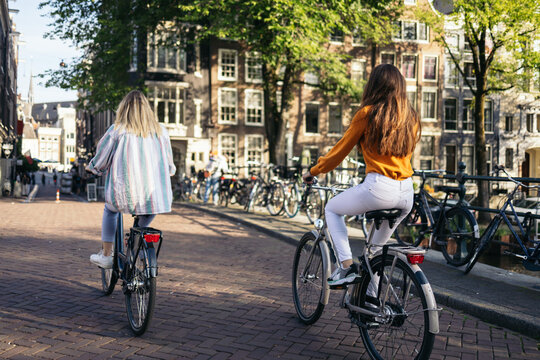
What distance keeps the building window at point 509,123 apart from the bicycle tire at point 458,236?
3757cm

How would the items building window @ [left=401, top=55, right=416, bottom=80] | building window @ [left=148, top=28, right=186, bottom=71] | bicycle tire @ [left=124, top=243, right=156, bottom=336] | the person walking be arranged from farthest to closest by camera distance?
building window @ [left=401, top=55, right=416, bottom=80]
building window @ [left=148, top=28, right=186, bottom=71]
the person walking
bicycle tire @ [left=124, top=243, right=156, bottom=336]

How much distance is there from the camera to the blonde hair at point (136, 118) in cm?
435

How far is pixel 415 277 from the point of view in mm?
3104

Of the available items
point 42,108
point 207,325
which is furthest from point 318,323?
point 42,108

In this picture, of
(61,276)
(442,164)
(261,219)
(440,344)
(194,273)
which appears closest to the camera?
(440,344)

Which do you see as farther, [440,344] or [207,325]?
[207,325]

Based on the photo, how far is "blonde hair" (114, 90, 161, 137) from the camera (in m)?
4.35

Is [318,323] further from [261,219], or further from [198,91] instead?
[198,91]

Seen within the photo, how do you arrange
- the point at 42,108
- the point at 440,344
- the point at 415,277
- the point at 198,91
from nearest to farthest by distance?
1. the point at 415,277
2. the point at 440,344
3. the point at 198,91
4. the point at 42,108

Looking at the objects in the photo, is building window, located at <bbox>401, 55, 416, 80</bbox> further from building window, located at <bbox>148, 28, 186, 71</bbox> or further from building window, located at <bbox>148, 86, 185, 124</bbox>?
building window, located at <bbox>148, 86, 185, 124</bbox>

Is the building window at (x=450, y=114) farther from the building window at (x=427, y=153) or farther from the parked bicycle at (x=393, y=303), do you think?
the parked bicycle at (x=393, y=303)

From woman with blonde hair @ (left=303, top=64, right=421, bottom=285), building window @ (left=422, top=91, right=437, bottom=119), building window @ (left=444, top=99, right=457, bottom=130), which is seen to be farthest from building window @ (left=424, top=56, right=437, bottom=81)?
woman with blonde hair @ (left=303, top=64, right=421, bottom=285)

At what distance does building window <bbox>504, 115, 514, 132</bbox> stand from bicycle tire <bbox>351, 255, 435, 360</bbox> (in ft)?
135

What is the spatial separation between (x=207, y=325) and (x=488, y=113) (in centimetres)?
3987
